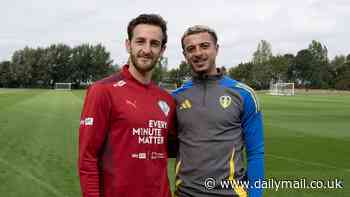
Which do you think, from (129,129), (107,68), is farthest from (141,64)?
(107,68)

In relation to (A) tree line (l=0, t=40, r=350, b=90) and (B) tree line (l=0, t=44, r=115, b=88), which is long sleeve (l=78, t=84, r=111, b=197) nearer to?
(A) tree line (l=0, t=40, r=350, b=90)

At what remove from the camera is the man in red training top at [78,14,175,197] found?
3004 millimetres

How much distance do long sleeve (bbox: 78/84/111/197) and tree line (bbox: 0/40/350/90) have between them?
104019 millimetres

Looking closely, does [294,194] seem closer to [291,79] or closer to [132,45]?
[132,45]

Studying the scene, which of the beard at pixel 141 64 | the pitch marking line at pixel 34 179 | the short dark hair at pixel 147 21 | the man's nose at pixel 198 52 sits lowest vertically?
the pitch marking line at pixel 34 179

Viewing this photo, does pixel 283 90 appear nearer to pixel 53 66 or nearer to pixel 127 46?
pixel 53 66

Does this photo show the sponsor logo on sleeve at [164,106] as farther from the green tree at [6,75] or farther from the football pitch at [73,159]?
the green tree at [6,75]

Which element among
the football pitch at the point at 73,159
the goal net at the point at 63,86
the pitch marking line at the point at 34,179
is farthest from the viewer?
the goal net at the point at 63,86

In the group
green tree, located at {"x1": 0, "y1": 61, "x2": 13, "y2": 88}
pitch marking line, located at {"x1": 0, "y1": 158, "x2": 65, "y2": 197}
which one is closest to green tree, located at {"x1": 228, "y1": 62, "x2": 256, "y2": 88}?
green tree, located at {"x1": 0, "y1": 61, "x2": 13, "y2": 88}

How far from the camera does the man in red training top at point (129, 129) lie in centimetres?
300

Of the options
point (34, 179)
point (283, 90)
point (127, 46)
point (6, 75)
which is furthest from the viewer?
point (6, 75)

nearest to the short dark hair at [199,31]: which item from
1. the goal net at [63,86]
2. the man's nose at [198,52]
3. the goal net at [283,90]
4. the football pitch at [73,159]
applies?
the man's nose at [198,52]

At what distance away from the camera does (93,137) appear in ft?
9.84

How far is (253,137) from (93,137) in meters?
1.17
